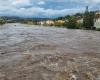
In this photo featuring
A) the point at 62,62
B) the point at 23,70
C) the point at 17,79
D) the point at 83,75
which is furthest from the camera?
the point at 62,62

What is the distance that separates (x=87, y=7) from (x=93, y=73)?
108 meters

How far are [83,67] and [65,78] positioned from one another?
305 centimetres

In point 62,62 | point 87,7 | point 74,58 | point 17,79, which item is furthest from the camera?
point 87,7

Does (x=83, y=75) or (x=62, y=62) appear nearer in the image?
(x=83, y=75)

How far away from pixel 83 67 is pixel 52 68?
2109mm

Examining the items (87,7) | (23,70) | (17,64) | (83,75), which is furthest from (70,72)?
(87,7)

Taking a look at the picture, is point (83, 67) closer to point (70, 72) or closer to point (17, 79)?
point (70, 72)

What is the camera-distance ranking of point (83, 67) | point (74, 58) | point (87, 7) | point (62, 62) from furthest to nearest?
point (87, 7)
point (74, 58)
point (62, 62)
point (83, 67)

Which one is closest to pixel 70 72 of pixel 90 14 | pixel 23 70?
pixel 23 70

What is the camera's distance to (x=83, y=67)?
16.4 m

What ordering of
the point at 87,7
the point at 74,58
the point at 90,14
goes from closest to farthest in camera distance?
1. the point at 74,58
2. the point at 90,14
3. the point at 87,7

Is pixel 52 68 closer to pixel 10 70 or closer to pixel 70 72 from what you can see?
pixel 70 72

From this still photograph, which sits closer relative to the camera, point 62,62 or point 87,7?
point 62,62

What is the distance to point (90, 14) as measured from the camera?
102062 millimetres
